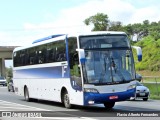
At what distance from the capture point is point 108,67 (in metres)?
16.7

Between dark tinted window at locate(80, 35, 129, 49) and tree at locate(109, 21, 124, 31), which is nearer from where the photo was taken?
dark tinted window at locate(80, 35, 129, 49)

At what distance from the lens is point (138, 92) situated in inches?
979

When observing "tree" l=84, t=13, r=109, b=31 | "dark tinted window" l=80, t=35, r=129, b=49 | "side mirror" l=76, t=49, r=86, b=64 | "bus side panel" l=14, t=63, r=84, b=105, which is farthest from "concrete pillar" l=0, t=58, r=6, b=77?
"side mirror" l=76, t=49, r=86, b=64

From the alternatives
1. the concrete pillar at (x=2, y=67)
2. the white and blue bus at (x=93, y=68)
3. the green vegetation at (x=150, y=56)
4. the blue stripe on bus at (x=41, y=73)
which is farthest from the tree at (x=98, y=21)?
the white and blue bus at (x=93, y=68)

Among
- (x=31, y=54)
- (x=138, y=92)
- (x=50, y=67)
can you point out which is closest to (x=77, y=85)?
(x=50, y=67)

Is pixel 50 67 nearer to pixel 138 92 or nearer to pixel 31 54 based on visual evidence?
pixel 31 54

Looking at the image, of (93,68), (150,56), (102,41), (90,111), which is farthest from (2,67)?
(93,68)

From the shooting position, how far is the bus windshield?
16625 mm

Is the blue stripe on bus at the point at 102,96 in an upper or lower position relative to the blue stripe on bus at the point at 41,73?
lower

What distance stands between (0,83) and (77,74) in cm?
5163

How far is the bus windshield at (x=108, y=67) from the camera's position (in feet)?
54.5

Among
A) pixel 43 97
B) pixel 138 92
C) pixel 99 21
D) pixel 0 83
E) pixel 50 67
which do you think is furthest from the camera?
pixel 99 21

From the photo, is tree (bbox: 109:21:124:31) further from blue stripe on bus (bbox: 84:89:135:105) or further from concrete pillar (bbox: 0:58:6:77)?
blue stripe on bus (bbox: 84:89:135:105)

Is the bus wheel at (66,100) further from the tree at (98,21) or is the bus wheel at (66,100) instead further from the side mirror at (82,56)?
the tree at (98,21)
